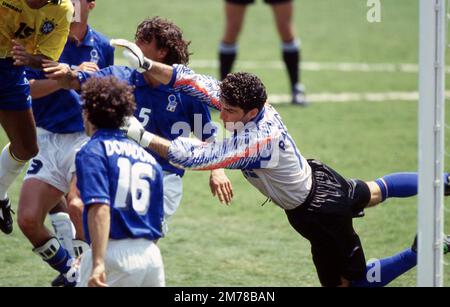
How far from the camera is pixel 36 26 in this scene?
7.26 meters

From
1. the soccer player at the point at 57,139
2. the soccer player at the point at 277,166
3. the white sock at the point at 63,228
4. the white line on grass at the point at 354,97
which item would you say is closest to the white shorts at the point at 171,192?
the soccer player at the point at 277,166

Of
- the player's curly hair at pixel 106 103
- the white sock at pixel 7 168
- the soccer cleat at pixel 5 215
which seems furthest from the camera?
the soccer cleat at pixel 5 215

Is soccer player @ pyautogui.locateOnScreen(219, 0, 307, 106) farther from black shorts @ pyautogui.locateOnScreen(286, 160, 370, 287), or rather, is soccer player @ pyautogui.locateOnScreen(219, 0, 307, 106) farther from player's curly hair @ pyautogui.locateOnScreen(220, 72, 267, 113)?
player's curly hair @ pyautogui.locateOnScreen(220, 72, 267, 113)

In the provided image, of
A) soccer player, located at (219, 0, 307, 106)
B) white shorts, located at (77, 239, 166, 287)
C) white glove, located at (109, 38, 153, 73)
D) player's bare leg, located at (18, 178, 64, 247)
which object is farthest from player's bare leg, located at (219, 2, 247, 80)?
white shorts, located at (77, 239, 166, 287)

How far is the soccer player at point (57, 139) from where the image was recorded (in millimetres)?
7047

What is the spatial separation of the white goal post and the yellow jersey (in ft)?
9.12

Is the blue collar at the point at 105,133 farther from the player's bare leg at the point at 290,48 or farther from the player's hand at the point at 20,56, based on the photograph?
the player's bare leg at the point at 290,48

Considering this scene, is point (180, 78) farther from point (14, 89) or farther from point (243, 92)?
point (14, 89)

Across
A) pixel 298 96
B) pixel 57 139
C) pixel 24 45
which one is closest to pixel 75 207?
pixel 57 139

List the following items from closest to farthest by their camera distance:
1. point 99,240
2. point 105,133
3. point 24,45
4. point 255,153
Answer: point 99,240, point 105,133, point 255,153, point 24,45

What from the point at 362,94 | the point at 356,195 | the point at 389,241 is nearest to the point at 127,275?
the point at 356,195

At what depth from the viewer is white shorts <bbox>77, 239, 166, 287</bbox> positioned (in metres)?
5.41

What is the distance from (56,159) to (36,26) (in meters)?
1.00

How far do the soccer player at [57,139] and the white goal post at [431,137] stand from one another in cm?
231
